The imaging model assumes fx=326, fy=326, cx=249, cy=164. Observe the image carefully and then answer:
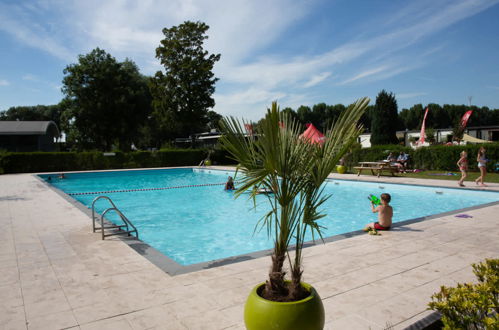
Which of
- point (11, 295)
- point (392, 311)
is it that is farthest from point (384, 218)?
point (11, 295)

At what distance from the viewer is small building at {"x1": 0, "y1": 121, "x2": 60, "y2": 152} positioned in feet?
114

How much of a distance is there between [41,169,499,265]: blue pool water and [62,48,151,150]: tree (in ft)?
71.1

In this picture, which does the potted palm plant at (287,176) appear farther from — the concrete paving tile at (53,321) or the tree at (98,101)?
the tree at (98,101)

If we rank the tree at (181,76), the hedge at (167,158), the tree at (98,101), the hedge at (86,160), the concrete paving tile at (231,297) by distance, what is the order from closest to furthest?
the concrete paving tile at (231,297) → the hedge at (167,158) → the hedge at (86,160) → the tree at (181,76) → the tree at (98,101)

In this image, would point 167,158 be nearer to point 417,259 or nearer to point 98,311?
point 417,259

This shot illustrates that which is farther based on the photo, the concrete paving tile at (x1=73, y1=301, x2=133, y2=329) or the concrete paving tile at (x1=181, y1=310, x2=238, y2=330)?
the concrete paving tile at (x1=73, y1=301, x2=133, y2=329)

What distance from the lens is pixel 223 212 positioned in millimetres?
11883

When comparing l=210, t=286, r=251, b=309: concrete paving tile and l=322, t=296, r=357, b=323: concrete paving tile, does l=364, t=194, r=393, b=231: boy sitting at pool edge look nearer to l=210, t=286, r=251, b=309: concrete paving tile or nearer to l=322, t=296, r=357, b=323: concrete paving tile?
l=322, t=296, r=357, b=323: concrete paving tile

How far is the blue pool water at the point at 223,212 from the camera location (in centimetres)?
827

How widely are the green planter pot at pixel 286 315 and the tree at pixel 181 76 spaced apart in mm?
34664

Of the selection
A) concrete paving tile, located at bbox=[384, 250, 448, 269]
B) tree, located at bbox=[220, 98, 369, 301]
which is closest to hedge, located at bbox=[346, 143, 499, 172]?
concrete paving tile, located at bbox=[384, 250, 448, 269]

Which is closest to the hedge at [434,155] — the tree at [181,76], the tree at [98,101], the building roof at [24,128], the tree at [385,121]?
the tree at [385,121]

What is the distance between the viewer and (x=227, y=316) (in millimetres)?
3205

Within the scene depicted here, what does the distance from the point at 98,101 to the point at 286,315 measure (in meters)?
39.3
